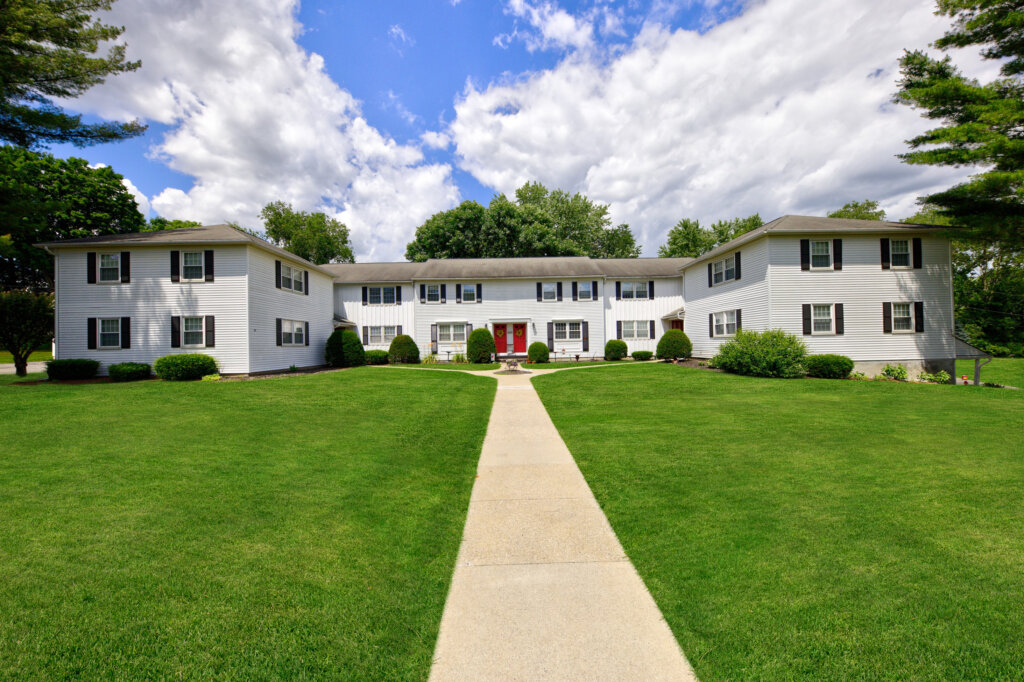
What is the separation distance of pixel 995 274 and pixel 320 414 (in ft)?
174

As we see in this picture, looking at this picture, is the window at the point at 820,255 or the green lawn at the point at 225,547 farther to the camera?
the window at the point at 820,255

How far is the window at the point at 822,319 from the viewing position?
1861 cm

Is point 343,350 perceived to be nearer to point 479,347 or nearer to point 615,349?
point 479,347

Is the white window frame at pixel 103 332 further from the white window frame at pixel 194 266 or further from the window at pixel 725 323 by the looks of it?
the window at pixel 725 323

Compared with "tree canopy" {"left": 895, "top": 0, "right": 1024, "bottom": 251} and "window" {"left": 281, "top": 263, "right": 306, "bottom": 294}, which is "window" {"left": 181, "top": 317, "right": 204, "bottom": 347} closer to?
"window" {"left": 281, "top": 263, "right": 306, "bottom": 294}

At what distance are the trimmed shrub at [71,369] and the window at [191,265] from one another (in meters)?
4.96

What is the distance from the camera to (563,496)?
532cm

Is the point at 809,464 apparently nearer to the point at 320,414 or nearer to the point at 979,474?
the point at 979,474

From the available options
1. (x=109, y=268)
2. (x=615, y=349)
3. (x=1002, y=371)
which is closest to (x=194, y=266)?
(x=109, y=268)

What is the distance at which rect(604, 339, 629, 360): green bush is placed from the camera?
27.3 m

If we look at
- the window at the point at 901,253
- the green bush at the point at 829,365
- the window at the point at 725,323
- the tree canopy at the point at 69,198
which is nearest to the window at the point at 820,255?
the window at the point at 901,253

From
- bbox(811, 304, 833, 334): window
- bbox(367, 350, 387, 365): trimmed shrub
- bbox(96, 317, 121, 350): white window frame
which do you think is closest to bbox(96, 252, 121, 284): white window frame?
bbox(96, 317, 121, 350): white window frame

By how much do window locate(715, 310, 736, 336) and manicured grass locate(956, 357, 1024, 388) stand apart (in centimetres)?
1071

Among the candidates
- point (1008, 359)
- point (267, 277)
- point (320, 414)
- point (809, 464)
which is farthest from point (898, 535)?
point (1008, 359)
